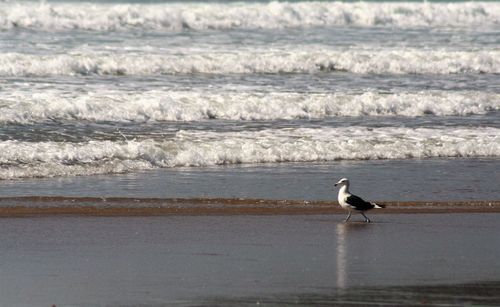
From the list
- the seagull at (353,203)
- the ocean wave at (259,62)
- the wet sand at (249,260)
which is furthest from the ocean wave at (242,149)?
the ocean wave at (259,62)

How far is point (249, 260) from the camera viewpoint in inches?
405

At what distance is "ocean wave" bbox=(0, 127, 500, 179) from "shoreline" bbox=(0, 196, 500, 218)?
6.72 feet

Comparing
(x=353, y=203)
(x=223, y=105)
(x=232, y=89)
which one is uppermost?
(x=353, y=203)

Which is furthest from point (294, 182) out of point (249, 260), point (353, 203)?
point (249, 260)

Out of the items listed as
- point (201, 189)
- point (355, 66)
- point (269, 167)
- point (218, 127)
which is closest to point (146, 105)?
point (218, 127)

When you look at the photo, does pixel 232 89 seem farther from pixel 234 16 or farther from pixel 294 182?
pixel 234 16

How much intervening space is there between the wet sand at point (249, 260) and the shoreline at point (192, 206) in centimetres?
24

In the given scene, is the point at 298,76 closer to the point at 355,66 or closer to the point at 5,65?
the point at 355,66

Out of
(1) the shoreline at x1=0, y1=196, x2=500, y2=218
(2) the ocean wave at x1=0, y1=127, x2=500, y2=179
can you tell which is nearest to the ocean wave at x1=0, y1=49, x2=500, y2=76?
(2) the ocean wave at x1=0, y1=127, x2=500, y2=179

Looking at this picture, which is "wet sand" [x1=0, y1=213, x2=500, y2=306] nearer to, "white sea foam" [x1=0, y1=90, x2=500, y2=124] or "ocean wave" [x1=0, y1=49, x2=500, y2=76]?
"white sea foam" [x1=0, y1=90, x2=500, y2=124]

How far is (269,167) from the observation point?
16.3 m

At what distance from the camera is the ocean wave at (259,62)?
85.0 feet

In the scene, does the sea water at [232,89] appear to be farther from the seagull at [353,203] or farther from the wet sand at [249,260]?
the seagull at [353,203]

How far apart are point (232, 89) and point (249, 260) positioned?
13.8 metres
